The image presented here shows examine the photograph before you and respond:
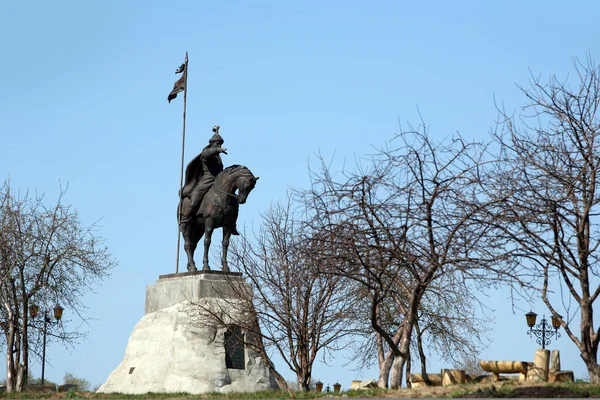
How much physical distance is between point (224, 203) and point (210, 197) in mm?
448

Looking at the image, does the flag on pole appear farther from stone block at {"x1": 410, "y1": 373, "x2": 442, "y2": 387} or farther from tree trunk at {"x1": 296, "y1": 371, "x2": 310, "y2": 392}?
stone block at {"x1": 410, "y1": 373, "x2": 442, "y2": 387}

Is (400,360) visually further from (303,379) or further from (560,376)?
(303,379)

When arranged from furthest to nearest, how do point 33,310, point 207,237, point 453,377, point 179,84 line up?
point 33,310
point 179,84
point 207,237
point 453,377

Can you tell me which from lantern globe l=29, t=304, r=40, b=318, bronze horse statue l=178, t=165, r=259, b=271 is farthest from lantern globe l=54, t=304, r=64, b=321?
bronze horse statue l=178, t=165, r=259, b=271

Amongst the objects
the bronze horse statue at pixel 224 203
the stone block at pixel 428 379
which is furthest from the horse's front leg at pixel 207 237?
the stone block at pixel 428 379

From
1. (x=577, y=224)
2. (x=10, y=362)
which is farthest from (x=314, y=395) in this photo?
(x=10, y=362)

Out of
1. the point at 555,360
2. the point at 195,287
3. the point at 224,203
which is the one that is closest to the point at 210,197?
the point at 224,203

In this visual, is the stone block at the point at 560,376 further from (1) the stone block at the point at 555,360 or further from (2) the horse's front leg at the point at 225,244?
(2) the horse's front leg at the point at 225,244

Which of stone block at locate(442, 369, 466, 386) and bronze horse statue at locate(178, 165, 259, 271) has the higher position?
bronze horse statue at locate(178, 165, 259, 271)

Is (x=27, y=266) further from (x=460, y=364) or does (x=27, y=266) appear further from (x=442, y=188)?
(x=442, y=188)

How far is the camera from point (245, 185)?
79.3ft

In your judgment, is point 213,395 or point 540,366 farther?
point 213,395

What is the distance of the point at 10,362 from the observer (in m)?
30.1

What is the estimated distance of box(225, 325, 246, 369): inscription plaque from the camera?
2385cm
